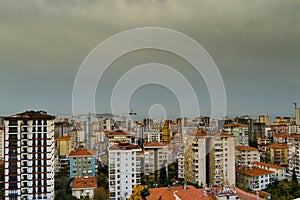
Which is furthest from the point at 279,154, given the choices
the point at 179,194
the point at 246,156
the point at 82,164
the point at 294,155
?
the point at 82,164

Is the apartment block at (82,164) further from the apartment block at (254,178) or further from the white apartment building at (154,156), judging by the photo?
the apartment block at (254,178)

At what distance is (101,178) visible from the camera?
5098 mm

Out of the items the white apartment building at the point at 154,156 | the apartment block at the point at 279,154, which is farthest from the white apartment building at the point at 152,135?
the apartment block at the point at 279,154

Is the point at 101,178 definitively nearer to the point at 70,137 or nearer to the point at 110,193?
the point at 110,193

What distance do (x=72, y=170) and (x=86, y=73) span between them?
3628 millimetres

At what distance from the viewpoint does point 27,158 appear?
165 inches

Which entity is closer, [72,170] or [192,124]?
[72,170]

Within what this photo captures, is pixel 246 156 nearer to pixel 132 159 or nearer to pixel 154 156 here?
pixel 154 156

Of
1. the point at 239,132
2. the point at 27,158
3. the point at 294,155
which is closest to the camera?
the point at 27,158

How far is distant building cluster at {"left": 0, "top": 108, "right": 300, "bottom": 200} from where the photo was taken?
4117 mm

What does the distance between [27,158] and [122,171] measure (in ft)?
4.98

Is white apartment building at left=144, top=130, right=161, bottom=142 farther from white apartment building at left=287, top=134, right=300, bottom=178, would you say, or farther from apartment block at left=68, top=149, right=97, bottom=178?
white apartment building at left=287, top=134, right=300, bottom=178

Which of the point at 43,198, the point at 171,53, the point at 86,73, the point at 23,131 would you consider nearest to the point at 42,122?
the point at 23,131

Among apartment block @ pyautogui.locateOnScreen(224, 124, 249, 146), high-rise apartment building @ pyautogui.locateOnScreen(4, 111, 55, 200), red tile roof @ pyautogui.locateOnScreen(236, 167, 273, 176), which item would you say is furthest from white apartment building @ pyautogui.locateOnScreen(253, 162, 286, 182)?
high-rise apartment building @ pyautogui.locateOnScreen(4, 111, 55, 200)
